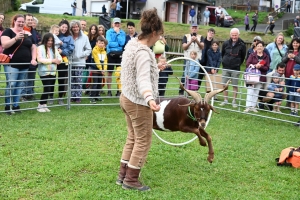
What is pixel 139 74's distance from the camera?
4.77 m

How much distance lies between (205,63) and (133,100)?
307 inches

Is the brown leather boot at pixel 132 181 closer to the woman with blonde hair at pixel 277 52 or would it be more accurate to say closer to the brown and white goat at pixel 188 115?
the brown and white goat at pixel 188 115

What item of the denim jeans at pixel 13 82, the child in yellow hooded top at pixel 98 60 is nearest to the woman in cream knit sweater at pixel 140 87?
the denim jeans at pixel 13 82

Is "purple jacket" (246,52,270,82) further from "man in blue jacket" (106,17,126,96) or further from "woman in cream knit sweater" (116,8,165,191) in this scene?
"woman in cream knit sweater" (116,8,165,191)

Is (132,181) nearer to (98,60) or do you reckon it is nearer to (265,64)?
(98,60)

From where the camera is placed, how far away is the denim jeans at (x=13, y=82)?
9.05 metres

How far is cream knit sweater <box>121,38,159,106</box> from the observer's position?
4.71m

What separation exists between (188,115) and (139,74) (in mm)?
1535

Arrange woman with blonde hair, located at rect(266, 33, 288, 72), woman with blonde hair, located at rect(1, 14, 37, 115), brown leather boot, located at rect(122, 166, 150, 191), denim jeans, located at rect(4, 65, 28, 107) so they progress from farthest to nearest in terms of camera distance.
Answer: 1. woman with blonde hair, located at rect(266, 33, 288, 72)
2. denim jeans, located at rect(4, 65, 28, 107)
3. woman with blonde hair, located at rect(1, 14, 37, 115)
4. brown leather boot, located at rect(122, 166, 150, 191)

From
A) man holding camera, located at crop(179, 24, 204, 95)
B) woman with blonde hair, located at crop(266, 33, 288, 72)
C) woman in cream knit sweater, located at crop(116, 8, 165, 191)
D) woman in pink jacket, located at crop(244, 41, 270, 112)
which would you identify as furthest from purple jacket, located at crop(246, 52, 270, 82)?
woman in cream knit sweater, located at crop(116, 8, 165, 191)

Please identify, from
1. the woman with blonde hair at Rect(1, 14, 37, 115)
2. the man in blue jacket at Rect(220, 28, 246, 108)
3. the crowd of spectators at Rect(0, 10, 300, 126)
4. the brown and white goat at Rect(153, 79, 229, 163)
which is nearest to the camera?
the brown and white goat at Rect(153, 79, 229, 163)

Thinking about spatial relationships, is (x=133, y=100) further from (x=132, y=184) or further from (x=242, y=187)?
(x=242, y=187)

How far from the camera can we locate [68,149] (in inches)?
272

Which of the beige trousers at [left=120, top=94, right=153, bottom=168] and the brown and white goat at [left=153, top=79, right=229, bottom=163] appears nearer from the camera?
the beige trousers at [left=120, top=94, right=153, bottom=168]
